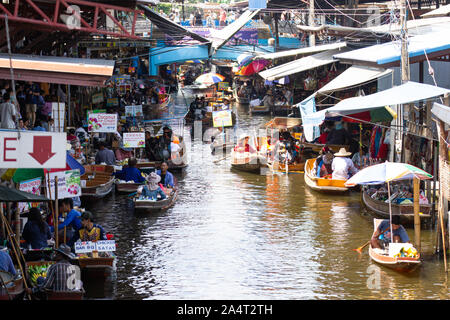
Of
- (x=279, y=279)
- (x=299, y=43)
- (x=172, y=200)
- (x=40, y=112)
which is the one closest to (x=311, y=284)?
(x=279, y=279)

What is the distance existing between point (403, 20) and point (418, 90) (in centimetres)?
264

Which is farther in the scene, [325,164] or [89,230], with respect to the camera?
[325,164]

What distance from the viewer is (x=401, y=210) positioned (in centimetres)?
1639

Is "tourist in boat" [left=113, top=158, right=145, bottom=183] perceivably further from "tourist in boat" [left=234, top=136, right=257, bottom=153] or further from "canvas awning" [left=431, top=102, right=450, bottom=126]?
"canvas awning" [left=431, top=102, right=450, bottom=126]

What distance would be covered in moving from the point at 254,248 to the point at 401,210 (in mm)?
3751

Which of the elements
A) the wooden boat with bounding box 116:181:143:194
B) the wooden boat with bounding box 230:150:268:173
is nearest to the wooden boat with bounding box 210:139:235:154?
the wooden boat with bounding box 230:150:268:173

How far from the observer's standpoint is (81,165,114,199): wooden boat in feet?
63.3

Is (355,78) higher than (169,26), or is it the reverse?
(169,26)

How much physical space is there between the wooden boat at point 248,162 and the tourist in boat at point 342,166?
13.7 feet

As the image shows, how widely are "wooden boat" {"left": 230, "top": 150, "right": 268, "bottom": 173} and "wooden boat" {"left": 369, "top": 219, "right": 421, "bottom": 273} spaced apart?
1052 centimetres

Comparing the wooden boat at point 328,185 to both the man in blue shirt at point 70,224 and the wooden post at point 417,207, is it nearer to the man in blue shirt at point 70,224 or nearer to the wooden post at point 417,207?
the wooden post at point 417,207

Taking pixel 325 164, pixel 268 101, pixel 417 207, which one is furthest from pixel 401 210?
pixel 268 101

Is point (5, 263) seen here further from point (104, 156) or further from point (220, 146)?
point (220, 146)


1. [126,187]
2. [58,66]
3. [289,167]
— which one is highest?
[58,66]
